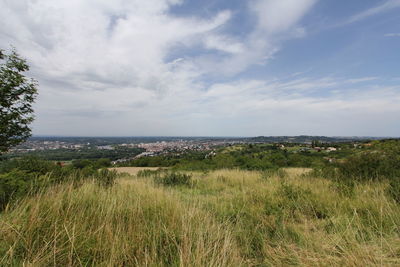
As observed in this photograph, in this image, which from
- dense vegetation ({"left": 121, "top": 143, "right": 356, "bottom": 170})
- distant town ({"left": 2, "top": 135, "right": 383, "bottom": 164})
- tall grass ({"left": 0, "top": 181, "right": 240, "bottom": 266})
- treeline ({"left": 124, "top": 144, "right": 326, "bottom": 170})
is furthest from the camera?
distant town ({"left": 2, "top": 135, "right": 383, "bottom": 164})

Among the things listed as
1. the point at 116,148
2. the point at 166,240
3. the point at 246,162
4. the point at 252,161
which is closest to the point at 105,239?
the point at 166,240

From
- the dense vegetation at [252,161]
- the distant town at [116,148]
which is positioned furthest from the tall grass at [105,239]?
the dense vegetation at [252,161]

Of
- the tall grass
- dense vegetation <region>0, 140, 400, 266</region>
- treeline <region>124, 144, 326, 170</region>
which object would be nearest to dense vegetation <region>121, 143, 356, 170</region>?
treeline <region>124, 144, 326, 170</region>

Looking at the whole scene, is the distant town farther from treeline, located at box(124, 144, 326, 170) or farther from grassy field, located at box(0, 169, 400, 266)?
treeline, located at box(124, 144, 326, 170)

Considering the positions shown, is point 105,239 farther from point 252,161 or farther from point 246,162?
point 252,161

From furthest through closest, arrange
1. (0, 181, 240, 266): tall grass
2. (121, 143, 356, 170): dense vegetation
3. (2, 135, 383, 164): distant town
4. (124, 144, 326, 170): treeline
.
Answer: (2, 135, 383, 164): distant town < (124, 144, 326, 170): treeline < (121, 143, 356, 170): dense vegetation < (0, 181, 240, 266): tall grass

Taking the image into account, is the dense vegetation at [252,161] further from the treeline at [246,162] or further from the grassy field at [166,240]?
the grassy field at [166,240]

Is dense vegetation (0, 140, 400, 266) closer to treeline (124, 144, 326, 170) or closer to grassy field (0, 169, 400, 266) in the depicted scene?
grassy field (0, 169, 400, 266)

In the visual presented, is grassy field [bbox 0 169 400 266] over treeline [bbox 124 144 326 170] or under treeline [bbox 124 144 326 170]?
over

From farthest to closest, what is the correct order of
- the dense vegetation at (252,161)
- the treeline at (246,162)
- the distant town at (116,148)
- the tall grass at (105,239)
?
the distant town at (116,148), the treeline at (246,162), the dense vegetation at (252,161), the tall grass at (105,239)

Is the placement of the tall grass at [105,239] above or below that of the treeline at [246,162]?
above

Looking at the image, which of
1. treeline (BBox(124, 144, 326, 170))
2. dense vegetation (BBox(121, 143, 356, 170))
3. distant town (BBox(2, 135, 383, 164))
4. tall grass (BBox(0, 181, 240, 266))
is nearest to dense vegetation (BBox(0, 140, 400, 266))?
tall grass (BBox(0, 181, 240, 266))

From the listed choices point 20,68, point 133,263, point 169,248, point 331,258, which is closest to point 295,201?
point 331,258

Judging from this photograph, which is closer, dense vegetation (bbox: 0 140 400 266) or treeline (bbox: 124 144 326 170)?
dense vegetation (bbox: 0 140 400 266)
